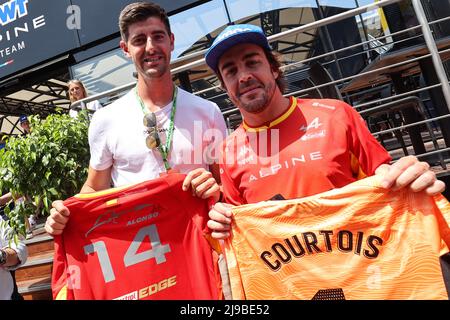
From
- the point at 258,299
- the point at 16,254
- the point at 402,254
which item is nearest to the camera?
the point at 402,254

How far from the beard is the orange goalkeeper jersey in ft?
1.44

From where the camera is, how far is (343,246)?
1271 mm

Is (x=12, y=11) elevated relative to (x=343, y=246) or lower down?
elevated

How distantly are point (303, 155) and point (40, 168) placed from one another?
7.21 feet

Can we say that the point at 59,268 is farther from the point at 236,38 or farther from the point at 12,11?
the point at 12,11

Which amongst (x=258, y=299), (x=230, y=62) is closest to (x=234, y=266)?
(x=258, y=299)

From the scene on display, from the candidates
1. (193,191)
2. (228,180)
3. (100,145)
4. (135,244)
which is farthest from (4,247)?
(228,180)

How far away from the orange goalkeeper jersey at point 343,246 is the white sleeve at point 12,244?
1.96 meters

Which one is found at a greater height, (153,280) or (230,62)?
(230,62)

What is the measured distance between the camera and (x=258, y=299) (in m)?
1.35

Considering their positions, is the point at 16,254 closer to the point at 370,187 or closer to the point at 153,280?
the point at 153,280

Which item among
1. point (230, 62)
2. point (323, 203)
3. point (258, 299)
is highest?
point (230, 62)

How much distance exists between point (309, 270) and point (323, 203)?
11.0 inches

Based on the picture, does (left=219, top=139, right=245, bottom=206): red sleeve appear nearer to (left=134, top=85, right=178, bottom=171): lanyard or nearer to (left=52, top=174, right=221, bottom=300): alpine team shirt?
(left=52, top=174, right=221, bottom=300): alpine team shirt
